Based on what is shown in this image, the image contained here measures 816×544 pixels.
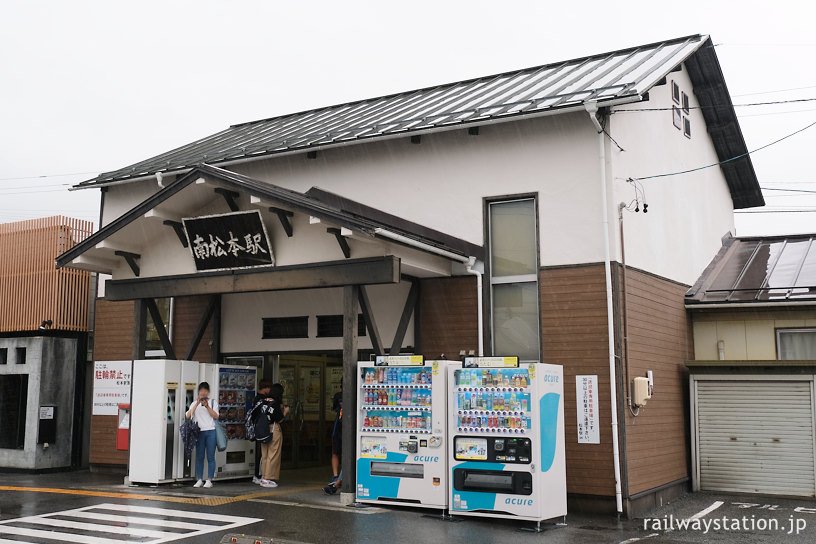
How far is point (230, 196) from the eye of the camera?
12867 millimetres

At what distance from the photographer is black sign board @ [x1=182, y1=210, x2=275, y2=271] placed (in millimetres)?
12422

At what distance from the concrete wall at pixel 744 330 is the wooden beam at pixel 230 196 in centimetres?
900

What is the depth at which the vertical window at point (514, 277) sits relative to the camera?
12.5 metres

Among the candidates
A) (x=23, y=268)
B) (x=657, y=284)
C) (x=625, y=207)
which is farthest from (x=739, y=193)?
(x=23, y=268)

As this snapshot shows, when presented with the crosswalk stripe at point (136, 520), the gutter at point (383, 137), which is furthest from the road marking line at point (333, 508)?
the gutter at point (383, 137)

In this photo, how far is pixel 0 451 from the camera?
16.8 m

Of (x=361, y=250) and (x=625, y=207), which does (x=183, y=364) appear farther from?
(x=625, y=207)

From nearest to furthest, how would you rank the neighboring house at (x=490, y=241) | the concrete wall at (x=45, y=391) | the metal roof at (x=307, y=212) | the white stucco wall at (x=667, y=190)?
the metal roof at (x=307, y=212) → the neighboring house at (x=490, y=241) → the white stucco wall at (x=667, y=190) → the concrete wall at (x=45, y=391)

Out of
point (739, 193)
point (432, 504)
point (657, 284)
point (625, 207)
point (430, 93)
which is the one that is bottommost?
point (432, 504)

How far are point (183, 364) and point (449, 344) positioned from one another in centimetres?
464

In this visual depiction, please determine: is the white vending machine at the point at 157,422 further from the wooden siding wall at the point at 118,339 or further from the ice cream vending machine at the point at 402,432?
the ice cream vending machine at the point at 402,432

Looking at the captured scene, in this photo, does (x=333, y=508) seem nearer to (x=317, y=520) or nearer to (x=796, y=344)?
(x=317, y=520)

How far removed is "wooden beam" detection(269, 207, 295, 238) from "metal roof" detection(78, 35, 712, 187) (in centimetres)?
234

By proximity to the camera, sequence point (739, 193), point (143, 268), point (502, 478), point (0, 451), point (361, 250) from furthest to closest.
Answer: point (739, 193) < point (0, 451) < point (143, 268) < point (361, 250) < point (502, 478)
